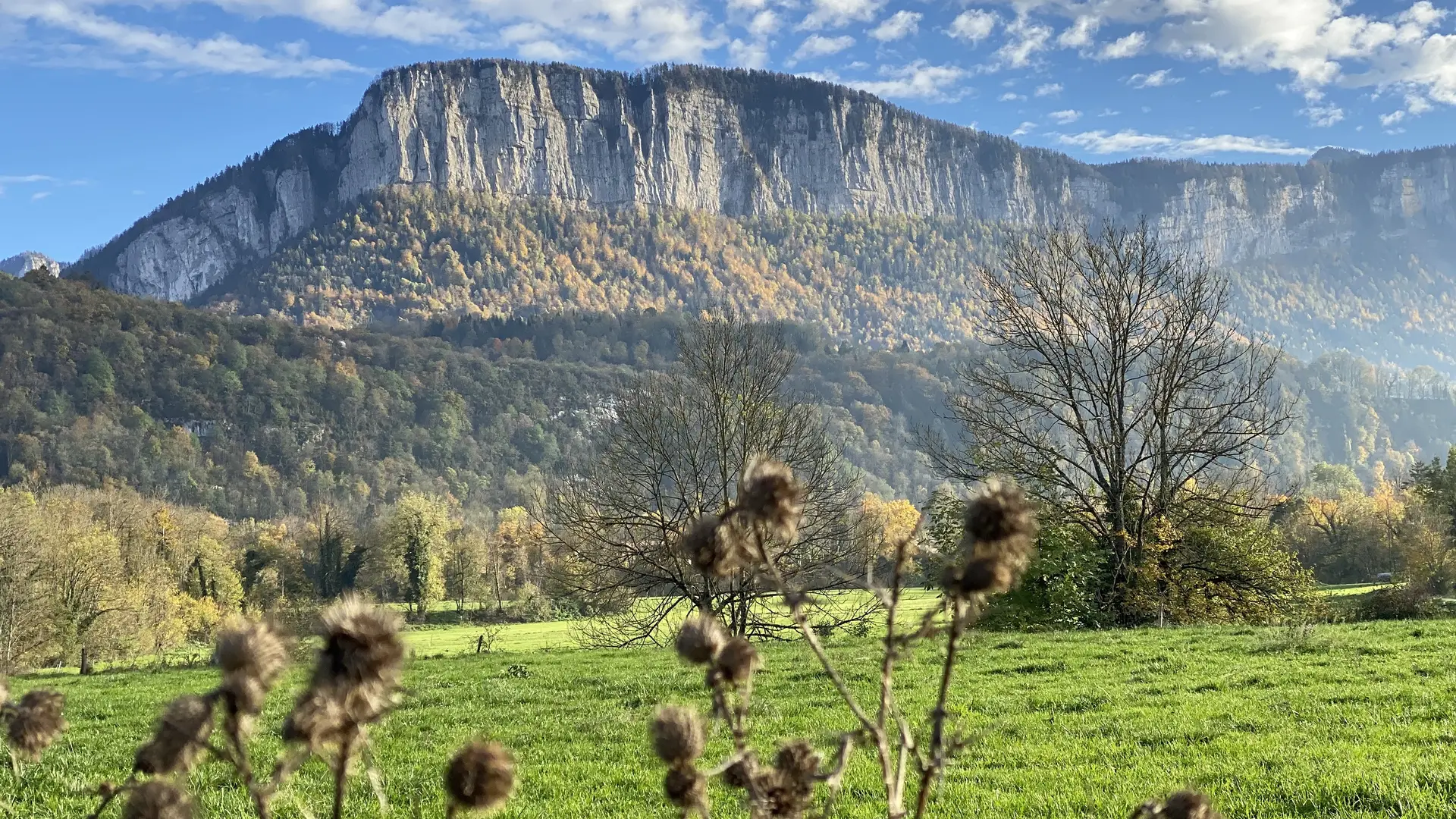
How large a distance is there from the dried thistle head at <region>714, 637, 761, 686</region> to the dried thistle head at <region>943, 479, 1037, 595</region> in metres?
0.33

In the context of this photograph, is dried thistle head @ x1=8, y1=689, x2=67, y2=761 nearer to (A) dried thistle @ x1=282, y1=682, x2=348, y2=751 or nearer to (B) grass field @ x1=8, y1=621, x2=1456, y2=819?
→ (A) dried thistle @ x1=282, y1=682, x2=348, y2=751

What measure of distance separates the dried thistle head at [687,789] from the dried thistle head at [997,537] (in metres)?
0.35

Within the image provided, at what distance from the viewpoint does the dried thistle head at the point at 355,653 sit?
2.67ft

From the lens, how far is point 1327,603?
790 inches

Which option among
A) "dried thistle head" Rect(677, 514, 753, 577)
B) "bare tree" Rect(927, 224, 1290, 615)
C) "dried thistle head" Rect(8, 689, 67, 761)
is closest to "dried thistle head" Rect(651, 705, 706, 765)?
"dried thistle head" Rect(677, 514, 753, 577)

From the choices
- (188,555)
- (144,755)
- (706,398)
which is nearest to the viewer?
(144,755)

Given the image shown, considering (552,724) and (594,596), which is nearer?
(552,724)

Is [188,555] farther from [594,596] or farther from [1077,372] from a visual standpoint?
[1077,372]

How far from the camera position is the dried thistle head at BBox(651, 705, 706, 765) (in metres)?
1.07

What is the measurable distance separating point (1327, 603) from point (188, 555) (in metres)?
53.5

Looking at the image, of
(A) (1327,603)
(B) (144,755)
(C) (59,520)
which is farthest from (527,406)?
(B) (144,755)

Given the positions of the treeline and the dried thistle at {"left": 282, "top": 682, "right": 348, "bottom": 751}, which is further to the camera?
A: the treeline

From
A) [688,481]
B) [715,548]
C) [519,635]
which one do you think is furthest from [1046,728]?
[519,635]

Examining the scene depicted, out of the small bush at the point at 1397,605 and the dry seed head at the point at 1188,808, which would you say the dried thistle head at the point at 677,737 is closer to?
the dry seed head at the point at 1188,808
